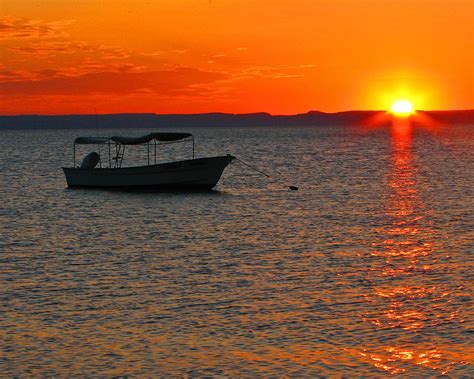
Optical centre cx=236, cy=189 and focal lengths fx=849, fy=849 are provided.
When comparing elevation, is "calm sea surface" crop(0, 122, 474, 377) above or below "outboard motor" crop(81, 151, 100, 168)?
below

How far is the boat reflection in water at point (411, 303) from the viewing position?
73.3 ft

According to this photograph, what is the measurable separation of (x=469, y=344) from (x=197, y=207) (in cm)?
4234

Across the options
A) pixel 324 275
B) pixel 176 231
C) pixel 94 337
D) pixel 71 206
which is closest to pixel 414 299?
pixel 324 275

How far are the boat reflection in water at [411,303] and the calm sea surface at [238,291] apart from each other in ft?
0.27

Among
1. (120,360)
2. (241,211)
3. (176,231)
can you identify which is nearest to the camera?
(120,360)

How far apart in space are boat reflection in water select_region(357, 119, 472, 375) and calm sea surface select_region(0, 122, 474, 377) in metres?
0.08

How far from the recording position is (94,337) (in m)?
24.7

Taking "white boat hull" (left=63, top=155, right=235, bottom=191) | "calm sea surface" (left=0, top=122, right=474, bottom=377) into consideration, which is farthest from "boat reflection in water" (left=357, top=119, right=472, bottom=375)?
"white boat hull" (left=63, top=155, right=235, bottom=191)

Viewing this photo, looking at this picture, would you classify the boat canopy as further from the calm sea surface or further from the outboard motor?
the calm sea surface

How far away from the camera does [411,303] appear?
94.7ft

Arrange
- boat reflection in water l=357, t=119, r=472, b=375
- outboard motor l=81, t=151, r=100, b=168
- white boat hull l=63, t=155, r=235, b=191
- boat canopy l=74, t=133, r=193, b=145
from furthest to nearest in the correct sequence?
1. outboard motor l=81, t=151, r=100, b=168
2. boat canopy l=74, t=133, r=193, b=145
3. white boat hull l=63, t=155, r=235, b=191
4. boat reflection in water l=357, t=119, r=472, b=375

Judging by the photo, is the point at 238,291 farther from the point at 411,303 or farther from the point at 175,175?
the point at 175,175

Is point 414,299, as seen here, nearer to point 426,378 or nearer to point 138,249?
point 426,378

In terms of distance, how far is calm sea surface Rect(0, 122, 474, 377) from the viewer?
22.5 m
